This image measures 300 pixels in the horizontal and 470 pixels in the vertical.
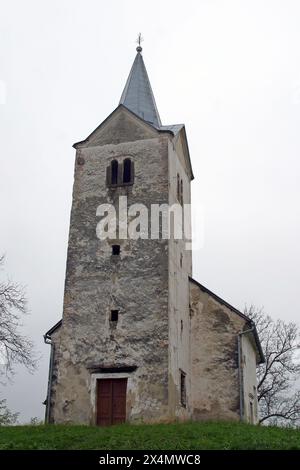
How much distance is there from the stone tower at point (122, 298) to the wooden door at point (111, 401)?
35mm

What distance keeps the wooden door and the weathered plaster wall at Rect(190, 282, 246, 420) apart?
3.77 m

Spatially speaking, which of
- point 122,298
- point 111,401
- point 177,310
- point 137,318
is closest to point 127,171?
point 122,298

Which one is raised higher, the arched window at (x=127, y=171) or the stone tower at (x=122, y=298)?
the arched window at (x=127, y=171)

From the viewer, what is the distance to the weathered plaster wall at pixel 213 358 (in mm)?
23547

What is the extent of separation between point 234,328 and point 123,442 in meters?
9.92

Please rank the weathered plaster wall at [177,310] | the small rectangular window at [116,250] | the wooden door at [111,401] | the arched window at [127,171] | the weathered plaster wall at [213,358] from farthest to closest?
the arched window at [127,171] → the weathered plaster wall at [213,358] → the small rectangular window at [116,250] → the weathered plaster wall at [177,310] → the wooden door at [111,401]

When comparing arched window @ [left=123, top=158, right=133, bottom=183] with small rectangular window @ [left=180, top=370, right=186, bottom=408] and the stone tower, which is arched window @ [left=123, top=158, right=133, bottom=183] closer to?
the stone tower

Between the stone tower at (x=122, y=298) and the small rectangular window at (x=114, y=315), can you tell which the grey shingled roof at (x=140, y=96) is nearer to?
the stone tower at (x=122, y=298)

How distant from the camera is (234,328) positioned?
24547 millimetres

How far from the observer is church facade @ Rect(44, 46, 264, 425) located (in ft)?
70.3

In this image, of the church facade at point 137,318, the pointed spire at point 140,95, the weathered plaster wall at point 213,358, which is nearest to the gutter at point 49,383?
the church facade at point 137,318

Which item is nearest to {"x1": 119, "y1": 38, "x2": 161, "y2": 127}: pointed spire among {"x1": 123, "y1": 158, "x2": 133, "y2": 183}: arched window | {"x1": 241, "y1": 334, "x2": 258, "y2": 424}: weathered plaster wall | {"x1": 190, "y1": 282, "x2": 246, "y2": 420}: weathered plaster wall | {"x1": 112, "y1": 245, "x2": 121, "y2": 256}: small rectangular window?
{"x1": 123, "y1": 158, "x2": 133, "y2": 183}: arched window

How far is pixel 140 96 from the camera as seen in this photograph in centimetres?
2861
